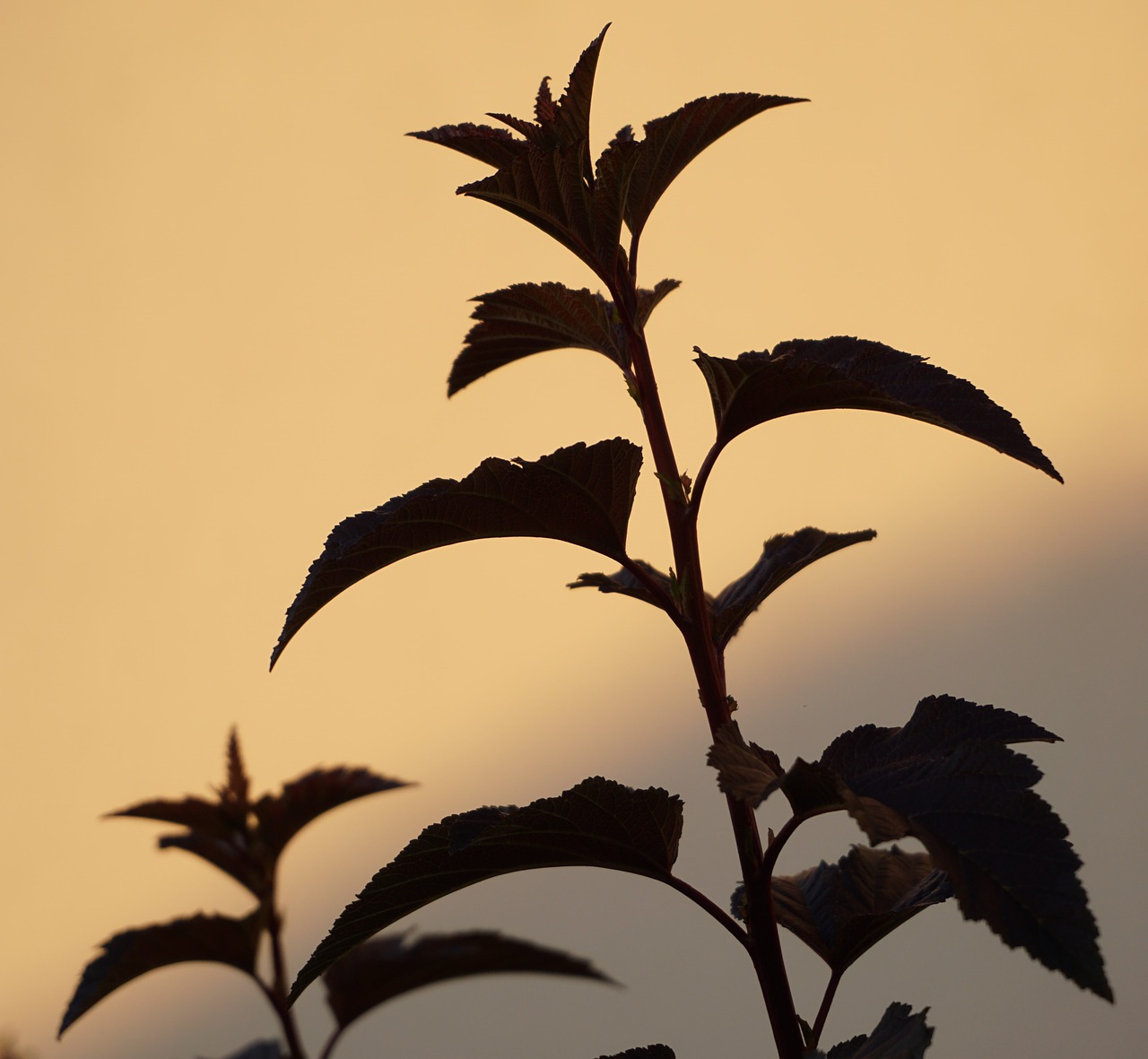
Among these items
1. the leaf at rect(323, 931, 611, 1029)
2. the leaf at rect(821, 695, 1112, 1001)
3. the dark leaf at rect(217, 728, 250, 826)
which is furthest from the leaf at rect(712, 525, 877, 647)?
the dark leaf at rect(217, 728, 250, 826)

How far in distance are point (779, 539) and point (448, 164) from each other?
4.24 feet

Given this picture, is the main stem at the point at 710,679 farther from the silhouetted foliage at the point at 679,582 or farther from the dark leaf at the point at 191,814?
the dark leaf at the point at 191,814

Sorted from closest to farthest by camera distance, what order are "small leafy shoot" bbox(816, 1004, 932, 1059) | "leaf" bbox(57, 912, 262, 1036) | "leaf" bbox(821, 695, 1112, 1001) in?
"leaf" bbox(821, 695, 1112, 1001) → "small leafy shoot" bbox(816, 1004, 932, 1059) → "leaf" bbox(57, 912, 262, 1036)

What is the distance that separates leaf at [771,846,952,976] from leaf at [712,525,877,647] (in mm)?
157

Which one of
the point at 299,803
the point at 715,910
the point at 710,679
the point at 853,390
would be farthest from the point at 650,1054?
the point at 299,803

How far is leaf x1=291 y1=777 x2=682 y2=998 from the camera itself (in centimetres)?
48

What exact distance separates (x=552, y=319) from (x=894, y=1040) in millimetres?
386

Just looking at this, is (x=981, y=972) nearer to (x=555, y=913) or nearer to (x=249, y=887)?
(x=555, y=913)

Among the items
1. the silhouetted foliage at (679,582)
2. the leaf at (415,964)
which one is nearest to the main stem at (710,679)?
the silhouetted foliage at (679,582)

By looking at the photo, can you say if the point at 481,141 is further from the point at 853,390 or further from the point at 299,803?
the point at 299,803

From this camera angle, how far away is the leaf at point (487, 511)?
18.7 inches

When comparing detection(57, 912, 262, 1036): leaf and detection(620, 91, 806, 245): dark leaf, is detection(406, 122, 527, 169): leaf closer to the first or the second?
detection(620, 91, 806, 245): dark leaf

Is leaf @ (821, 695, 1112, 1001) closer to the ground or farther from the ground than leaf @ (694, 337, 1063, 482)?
closer to the ground

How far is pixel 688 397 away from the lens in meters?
1.62
